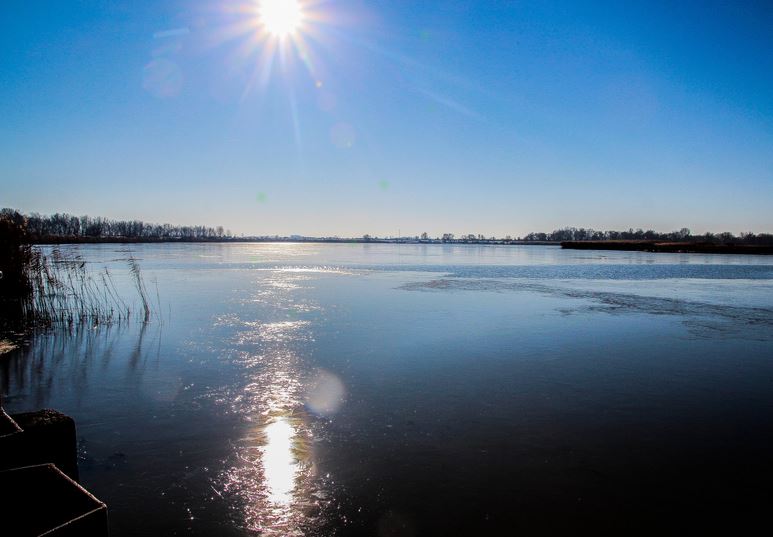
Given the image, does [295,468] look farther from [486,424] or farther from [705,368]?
[705,368]

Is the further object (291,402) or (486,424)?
(291,402)

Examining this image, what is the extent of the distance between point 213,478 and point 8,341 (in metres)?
9.90

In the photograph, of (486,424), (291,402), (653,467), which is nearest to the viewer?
(653,467)

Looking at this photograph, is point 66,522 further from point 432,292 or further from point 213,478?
point 432,292

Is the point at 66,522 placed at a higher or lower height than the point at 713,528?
higher

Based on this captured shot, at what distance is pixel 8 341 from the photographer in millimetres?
10812

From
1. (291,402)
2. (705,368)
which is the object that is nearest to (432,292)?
(705,368)

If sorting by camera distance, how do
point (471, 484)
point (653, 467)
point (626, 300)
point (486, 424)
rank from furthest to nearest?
point (626, 300)
point (486, 424)
point (653, 467)
point (471, 484)

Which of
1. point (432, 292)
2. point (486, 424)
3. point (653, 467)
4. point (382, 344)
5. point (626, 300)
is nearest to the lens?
point (653, 467)

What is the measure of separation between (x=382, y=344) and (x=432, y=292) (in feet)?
35.0

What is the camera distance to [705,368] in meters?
8.74

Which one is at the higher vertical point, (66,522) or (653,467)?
(66,522)

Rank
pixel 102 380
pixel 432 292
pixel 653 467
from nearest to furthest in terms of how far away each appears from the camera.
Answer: pixel 653 467, pixel 102 380, pixel 432 292

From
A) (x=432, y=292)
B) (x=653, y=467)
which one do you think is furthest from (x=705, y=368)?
(x=432, y=292)
